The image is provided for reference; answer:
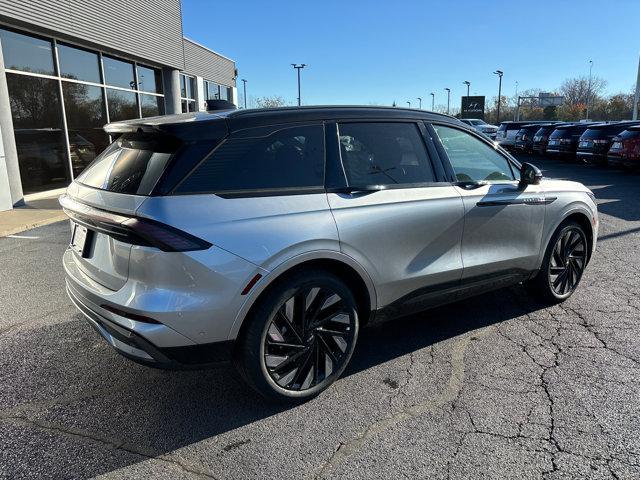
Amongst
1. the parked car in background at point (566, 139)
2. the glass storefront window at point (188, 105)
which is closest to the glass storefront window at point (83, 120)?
the glass storefront window at point (188, 105)

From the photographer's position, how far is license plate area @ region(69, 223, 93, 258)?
9.73 feet

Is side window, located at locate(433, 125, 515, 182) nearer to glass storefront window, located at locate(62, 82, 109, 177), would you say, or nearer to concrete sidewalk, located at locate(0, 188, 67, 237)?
concrete sidewalk, located at locate(0, 188, 67, 237)

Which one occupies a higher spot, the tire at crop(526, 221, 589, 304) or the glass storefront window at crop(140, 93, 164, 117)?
the glass storefront window at crop(140, 93, 164, 117)

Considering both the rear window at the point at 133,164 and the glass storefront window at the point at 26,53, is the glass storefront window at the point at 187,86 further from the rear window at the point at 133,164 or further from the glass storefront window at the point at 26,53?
the rear window at the point at 133,164

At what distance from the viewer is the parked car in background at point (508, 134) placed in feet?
Answer: 86.5

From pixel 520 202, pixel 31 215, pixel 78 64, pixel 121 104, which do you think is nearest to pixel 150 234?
pixel 520 202

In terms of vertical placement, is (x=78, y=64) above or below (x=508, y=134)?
above

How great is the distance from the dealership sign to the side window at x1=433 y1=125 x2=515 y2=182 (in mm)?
64837

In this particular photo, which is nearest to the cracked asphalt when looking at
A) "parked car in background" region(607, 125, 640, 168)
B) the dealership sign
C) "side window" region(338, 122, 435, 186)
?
"side window" region(338, 122, 435, 186)

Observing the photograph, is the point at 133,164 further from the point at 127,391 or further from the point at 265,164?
the point at 127,391

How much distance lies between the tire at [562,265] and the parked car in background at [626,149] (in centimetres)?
1156

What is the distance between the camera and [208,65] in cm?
2538

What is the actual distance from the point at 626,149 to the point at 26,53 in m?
15.8

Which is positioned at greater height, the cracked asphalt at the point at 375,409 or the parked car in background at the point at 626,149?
the parked car in background at the point at 626,149
